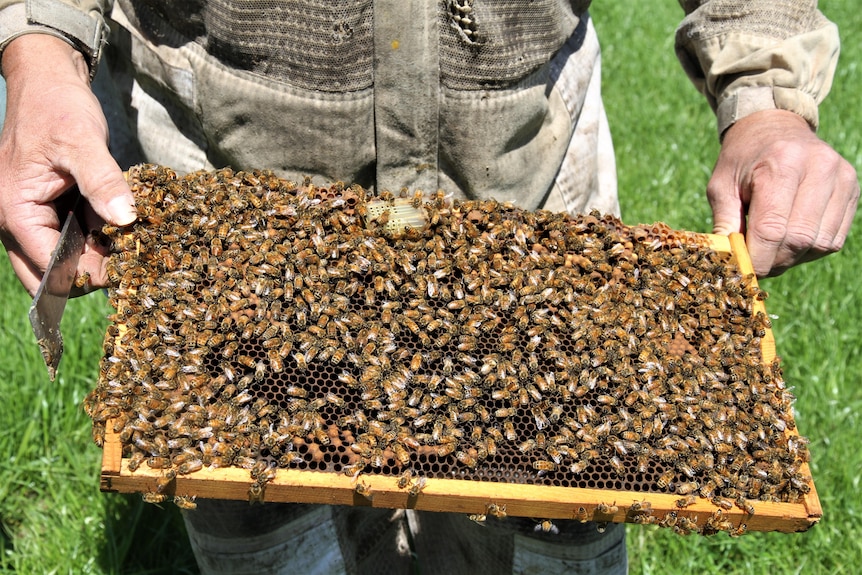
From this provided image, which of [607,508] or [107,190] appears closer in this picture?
[607,508]

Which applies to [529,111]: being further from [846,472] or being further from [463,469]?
[846,472]

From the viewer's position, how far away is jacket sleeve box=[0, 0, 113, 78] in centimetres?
332

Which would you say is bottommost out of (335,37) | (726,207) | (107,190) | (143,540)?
(143,540)

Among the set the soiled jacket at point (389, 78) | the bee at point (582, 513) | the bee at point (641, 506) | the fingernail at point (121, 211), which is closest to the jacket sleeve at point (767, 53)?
the soiled jacket at point (389, 78)

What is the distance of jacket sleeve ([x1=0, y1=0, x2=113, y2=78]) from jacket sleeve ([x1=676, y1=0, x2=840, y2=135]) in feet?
9.65

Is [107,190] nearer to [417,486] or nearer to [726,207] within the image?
[417,486]

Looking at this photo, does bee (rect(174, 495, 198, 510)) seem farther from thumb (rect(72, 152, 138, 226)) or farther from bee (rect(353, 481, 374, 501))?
thumb (rect(72, 152, 138, 226))

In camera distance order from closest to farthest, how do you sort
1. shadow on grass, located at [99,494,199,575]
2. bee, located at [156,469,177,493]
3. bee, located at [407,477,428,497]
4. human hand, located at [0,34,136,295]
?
bee, located at [156,469,177,493]
bee, located at [407,477,428,497]
human hand, located at [0,34,136,295]
shadow on grass, located at [99,494,199,575]

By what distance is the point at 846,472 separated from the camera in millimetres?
5609

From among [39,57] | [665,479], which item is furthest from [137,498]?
[665,479]

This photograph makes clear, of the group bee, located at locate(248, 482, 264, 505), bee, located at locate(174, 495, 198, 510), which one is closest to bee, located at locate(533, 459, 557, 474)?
bee, located at locate(248, 482, 264, 505)

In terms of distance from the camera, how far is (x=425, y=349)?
3150mm

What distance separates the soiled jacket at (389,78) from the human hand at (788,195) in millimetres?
270

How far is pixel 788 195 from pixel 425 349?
182 centimetres
